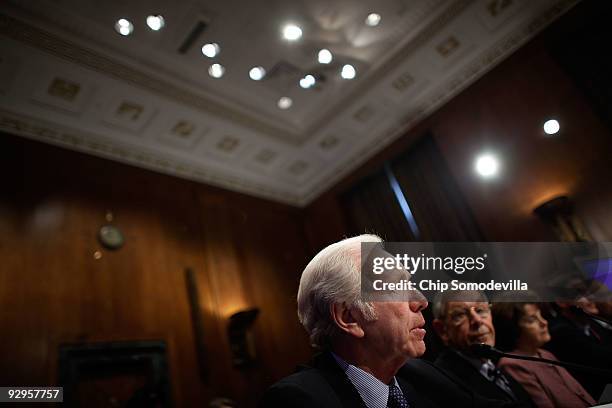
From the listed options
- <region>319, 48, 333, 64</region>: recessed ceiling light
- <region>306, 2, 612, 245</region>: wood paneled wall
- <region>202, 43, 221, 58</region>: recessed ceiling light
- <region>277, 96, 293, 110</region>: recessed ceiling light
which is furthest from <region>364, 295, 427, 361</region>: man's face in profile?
<region>277, 96, 293, 110</region>: recessed ceiling light

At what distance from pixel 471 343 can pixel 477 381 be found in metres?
0.22

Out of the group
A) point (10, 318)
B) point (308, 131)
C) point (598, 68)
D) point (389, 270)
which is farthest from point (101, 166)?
point (598, 68)

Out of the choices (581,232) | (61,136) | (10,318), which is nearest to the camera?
(10,318)

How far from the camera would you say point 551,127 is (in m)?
4.77

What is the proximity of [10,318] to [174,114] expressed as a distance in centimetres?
291

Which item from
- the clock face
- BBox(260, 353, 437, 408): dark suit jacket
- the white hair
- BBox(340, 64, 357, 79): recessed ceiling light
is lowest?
BBox(260, 353, 437, 408): dark suit jacket

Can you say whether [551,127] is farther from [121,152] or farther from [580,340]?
[121,152]

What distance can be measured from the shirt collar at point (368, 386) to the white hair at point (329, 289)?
0.51ft

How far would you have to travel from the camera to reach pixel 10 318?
3607 millimetres

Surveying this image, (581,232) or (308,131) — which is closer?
(581,232)

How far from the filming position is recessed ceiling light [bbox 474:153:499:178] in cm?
522

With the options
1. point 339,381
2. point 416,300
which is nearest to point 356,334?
point 339,381

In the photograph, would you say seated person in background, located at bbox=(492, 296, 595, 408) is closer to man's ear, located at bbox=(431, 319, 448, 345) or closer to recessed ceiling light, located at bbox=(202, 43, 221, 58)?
man's ear, located at bbox=(431, 319, 448, 345)

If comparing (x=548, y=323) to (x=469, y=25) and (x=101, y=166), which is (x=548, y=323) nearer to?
(x=469, y=25)
